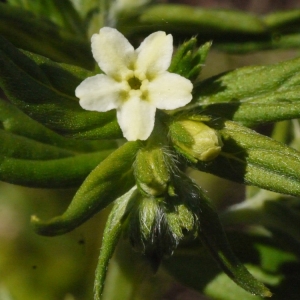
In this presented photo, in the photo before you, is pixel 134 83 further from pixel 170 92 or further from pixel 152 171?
pixel 152 171

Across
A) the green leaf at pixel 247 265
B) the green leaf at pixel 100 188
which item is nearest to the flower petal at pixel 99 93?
the green leaf at pixel 100 188

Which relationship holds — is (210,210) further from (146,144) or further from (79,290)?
(79,290)

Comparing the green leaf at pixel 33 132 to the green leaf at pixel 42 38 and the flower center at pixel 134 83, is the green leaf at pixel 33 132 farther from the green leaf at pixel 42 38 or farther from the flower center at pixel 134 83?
the flower center at pixel 134 83

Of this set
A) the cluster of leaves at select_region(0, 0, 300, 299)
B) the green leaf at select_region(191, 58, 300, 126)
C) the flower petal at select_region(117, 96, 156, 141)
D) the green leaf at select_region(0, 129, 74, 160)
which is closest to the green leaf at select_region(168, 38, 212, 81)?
the cluster of leaves at select_region(0, 0, 300, 299)

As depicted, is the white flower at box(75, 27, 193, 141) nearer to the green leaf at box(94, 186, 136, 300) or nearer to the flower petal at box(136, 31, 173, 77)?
the flower petal at box(136, 31, 173, 77)

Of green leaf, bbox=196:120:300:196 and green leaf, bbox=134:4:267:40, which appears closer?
green leaf, bbox=196:120:300:196

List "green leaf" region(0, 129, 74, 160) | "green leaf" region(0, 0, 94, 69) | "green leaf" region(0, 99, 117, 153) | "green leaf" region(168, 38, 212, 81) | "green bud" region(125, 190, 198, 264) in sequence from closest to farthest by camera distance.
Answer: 1. "green bud" region(125, 190, 198, 264)
2. "green leaf" region(168, 38, 212, 81)
3. "green leaf" region(0, 129, 74, 160)
4. "green leaf" region(0, 99, 117, 153)
5. "green leaf" region(0, 0, 94, 69)

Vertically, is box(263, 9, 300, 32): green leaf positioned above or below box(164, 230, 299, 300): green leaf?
above
